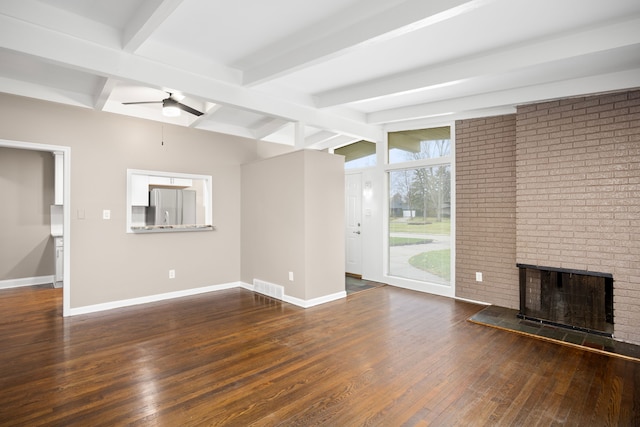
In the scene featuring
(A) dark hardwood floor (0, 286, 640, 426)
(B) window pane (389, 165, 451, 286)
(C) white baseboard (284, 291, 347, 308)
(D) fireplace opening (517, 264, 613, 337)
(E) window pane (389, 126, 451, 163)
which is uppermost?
(E) window pane (389, 126, 451, 163)

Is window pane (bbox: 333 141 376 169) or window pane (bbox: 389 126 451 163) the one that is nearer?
window pane (bbox: 389 126 451 163)

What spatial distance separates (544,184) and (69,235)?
→ 230 inches

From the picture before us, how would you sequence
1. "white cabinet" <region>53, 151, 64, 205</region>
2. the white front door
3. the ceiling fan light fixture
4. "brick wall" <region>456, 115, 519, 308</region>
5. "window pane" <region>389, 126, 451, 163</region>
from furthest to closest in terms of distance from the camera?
1. the white front door
2. "white cabinet" <region>53, 151, 64, 205</region>
3. "window pane" <region>389, 126, 451, 163</region>
4. "brick wall" <region>456, 115, 519, 308</region>
5. the ceiling fan light fixture

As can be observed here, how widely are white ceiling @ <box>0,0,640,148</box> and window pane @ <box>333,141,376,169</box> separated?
6.03 feet

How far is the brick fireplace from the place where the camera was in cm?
349

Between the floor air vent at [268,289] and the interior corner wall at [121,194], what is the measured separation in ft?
2.10

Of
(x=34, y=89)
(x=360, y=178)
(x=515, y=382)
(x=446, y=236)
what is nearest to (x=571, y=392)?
(x=515, y=382)

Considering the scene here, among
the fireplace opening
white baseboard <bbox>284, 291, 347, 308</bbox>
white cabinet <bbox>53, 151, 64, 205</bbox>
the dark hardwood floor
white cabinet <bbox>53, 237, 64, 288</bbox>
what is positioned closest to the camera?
the dark hardwood floor

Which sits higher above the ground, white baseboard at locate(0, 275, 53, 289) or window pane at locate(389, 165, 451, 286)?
window pane at locate(389, 165, 451, 286)

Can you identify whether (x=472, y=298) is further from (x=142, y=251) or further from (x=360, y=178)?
(x=142, y=251)

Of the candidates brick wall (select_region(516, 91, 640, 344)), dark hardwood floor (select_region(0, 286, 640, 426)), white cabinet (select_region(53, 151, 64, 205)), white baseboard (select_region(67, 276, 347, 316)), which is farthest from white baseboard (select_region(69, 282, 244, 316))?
brick wall (select_region(516, 91, 640, 344))

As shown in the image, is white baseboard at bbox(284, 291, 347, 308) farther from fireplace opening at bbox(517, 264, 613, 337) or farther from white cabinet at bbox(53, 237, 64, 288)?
white cabinet at bbox(53, 237, 64, 288)

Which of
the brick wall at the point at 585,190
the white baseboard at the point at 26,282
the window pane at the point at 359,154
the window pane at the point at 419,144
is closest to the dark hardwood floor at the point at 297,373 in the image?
the brick wall at the point at 585,190

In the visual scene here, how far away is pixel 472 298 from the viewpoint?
16.1ft
